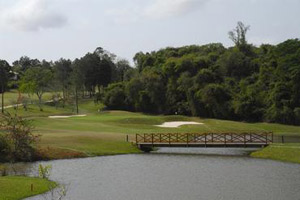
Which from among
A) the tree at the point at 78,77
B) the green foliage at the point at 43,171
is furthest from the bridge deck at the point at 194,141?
the tree at the point at 78,77

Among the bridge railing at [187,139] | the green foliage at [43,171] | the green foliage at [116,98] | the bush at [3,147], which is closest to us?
the green foliage at [43,171]

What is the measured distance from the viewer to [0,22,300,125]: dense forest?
95.6 meters

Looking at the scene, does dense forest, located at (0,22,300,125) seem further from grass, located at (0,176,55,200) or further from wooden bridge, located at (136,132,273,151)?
grass, located at (0,176,55,200)

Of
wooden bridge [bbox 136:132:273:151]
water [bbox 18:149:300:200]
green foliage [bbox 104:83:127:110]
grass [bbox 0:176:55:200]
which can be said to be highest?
green foliage [bbox 104:83:127:110]

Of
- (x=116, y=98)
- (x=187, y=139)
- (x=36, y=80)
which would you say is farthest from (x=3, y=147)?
(x=36, y=80)

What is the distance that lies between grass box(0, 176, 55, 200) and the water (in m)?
2.13

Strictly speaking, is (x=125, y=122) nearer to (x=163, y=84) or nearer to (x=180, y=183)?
(x=163, y=84)

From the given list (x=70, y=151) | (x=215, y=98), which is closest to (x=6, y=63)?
(x=215, y=98)

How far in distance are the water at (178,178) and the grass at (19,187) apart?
6.98ft

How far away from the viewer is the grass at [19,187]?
3330 cm

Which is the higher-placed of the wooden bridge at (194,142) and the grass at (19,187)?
the wooden bridge at (194,142)

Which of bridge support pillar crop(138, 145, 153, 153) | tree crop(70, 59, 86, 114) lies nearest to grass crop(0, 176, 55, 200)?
bridge support pillar crop(138, 145, 153, 153)

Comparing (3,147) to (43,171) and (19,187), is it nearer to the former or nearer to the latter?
(19,187)

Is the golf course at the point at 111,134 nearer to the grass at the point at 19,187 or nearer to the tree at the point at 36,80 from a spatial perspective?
the grass at the point at 19,187
